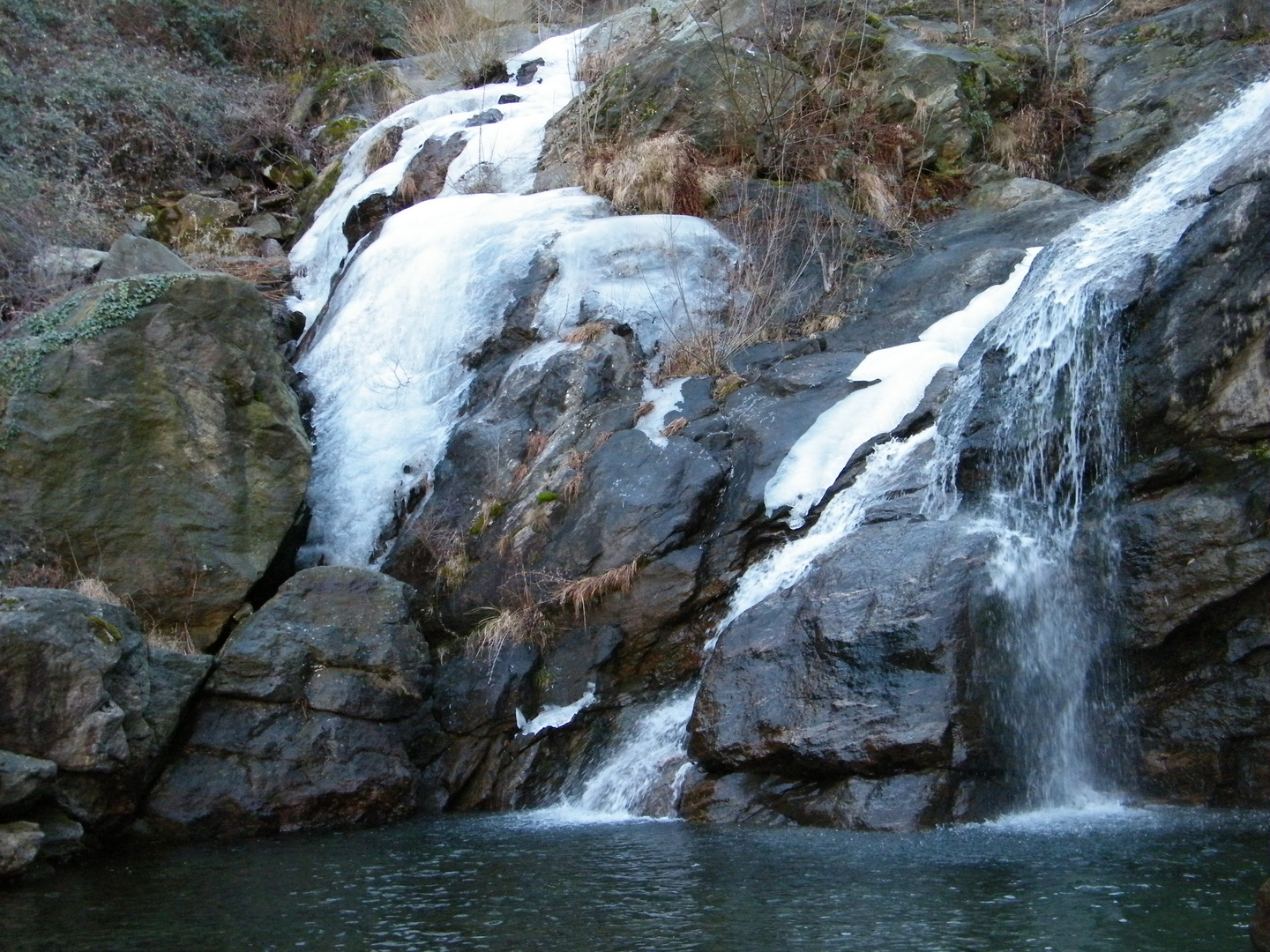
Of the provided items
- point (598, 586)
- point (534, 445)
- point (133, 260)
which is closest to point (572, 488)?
point (534, 445)

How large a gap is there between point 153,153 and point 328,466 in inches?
290

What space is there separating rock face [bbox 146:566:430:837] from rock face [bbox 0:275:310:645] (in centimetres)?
117

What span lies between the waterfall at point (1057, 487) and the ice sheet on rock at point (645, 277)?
2.94 m

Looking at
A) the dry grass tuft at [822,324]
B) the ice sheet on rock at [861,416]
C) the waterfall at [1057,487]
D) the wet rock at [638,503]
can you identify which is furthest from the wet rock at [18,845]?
the dry grass tuft at [822,324]

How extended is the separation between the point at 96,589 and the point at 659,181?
21.6ft

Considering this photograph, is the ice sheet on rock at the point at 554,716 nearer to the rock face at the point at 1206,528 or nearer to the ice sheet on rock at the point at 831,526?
the ice sheet on rock at the point at 831,526

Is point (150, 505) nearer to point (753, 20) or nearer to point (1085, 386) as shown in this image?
point (1085, 386)

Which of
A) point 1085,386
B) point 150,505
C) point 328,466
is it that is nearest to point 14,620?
point 150,505

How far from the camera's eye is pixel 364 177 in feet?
47.3

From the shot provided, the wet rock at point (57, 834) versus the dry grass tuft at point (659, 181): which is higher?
the dry grass tuft at point (659, 181)

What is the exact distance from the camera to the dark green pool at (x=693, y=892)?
4.31 metres

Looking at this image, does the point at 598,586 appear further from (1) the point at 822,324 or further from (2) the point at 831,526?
(1) the point at 822,324

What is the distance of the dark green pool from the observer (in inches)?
170

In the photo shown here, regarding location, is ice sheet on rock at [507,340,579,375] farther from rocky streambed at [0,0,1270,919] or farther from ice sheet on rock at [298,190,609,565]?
ice sheet on rock at [298,190,609,565]
